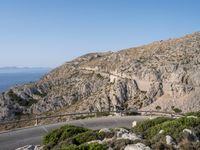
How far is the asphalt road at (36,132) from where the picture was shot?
22797 mm

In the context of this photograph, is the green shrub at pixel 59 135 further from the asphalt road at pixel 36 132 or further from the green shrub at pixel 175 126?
the green shrub at pixel 175 126

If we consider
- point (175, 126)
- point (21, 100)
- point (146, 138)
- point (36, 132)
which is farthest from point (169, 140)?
point (21, 100)

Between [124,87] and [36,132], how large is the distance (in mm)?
32734

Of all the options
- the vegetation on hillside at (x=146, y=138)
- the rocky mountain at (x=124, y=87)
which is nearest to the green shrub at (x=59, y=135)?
the vegetation on hillside at (x=146, y=138)

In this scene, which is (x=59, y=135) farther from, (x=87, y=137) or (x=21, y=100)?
(x=21, y=100)

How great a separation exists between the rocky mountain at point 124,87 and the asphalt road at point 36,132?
1637cm

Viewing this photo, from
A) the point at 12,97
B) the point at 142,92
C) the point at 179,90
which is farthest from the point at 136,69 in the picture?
the point at 12,97

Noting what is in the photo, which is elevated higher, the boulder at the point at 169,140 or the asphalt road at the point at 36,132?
the boulder at the point at 169,140

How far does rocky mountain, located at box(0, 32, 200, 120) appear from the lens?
49812 mm

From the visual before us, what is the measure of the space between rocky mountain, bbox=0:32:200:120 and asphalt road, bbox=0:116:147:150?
53.7ft

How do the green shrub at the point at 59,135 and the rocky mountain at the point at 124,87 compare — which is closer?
the green shrub at the point at 59,135

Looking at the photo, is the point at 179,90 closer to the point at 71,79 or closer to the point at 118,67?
the point at 118,67

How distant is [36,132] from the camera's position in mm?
26281

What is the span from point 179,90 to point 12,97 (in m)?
37.4
